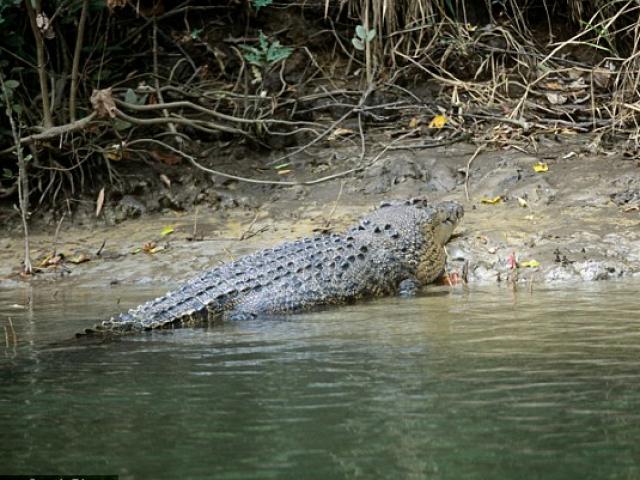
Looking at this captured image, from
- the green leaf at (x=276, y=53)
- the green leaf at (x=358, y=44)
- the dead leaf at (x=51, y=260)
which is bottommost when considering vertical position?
the dead leaf at (x=51, y=260)

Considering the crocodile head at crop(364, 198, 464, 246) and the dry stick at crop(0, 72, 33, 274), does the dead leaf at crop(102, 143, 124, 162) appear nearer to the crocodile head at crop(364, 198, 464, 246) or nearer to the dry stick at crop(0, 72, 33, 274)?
the dry stick at crop(0, 72, 33, 274)

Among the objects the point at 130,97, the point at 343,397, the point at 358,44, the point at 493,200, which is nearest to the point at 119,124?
the point at 130,97

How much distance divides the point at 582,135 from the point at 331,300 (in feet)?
13.0

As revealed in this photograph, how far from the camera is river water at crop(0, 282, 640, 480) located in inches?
115

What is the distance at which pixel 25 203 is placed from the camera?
841 cm

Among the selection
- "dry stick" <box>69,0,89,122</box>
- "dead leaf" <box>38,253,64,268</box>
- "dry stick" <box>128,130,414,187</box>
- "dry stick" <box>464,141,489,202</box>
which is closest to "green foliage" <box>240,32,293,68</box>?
"dry stick" <box>128,130,414,187</box>

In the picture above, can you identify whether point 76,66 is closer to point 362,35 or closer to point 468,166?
point 362,35

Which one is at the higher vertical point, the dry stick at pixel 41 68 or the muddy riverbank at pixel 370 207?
the dry stick at pixel 41 68

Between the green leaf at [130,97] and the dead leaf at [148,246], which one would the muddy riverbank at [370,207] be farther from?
the green leaf at [130,97]

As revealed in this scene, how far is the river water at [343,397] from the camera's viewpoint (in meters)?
2.91

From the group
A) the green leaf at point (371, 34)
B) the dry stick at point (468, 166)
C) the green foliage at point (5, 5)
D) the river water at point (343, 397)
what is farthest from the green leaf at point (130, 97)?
the river water at point (343, 397)

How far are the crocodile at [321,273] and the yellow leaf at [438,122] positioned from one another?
2077 millimetres

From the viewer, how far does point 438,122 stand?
9.91 meters

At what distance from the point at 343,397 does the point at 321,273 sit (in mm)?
3128
